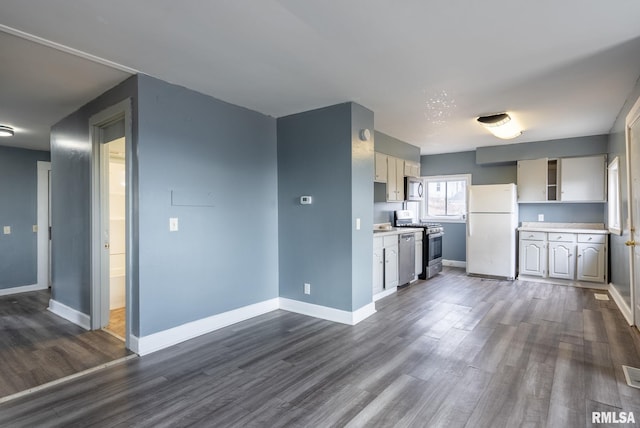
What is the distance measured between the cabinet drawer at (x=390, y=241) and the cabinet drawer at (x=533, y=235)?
2.48 metres

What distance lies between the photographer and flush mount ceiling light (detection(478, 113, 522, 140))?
4.15 meters

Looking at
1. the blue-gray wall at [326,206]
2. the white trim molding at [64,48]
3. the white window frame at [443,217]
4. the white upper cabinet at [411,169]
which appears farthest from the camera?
the white window frame at [443,217]

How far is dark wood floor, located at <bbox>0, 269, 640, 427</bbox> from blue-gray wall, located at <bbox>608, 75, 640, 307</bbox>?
1.74 ft

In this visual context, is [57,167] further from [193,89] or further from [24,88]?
[193,89]

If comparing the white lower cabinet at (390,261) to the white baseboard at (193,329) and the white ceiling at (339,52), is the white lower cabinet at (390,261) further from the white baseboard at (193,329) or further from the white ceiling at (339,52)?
the white ceiling at (339,52)

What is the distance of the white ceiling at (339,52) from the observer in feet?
6.48

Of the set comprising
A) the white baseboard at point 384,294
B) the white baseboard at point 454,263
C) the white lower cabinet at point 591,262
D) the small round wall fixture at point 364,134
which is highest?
the small round wall fixture at point 364,134

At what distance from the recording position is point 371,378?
2465mm

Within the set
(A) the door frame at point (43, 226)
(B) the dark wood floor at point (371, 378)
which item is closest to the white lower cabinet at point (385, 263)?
(B) the dark wood floor at point (371, 378)

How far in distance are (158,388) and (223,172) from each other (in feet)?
6.71

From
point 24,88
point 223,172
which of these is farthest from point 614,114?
point 24,88

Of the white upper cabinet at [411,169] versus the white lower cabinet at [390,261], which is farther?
the white upper cabinet at [411,169]

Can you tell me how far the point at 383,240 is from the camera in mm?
4594

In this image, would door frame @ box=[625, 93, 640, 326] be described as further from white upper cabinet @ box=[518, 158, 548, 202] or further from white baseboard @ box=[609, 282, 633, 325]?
white upper cabinet @ box=[518, 158, 548, 202]
